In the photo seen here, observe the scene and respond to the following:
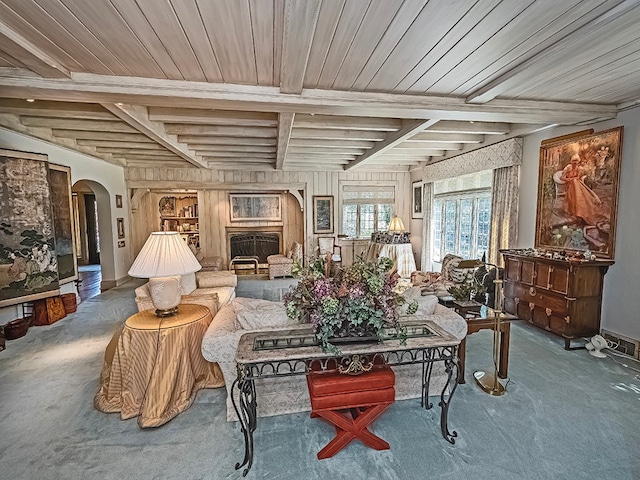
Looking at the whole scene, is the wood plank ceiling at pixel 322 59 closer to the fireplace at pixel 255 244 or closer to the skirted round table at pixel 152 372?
the skirted round table at pixel 152 372

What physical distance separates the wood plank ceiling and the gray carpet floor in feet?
8.19

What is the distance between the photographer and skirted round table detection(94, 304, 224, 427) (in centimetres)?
233

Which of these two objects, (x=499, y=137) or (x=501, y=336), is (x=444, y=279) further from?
(x=499, y=137)

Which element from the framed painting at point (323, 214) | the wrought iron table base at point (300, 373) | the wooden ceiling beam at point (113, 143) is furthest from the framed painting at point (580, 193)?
the wooden ceiling beam at point (113, 143)

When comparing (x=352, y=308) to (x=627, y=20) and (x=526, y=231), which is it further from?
(x=526, y=231)

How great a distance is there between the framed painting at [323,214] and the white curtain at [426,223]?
229cm

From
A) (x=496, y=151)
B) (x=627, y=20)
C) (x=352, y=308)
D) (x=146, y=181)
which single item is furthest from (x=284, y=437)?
(x=146, y=181)

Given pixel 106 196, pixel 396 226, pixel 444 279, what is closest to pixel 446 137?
pixel 444 279

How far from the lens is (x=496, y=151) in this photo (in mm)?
4930

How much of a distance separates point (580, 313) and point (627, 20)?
294 centimetres

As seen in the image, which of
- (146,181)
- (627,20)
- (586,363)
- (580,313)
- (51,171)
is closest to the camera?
(627,20)

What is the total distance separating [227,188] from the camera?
24.9 feet

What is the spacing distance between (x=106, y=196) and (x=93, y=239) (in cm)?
463

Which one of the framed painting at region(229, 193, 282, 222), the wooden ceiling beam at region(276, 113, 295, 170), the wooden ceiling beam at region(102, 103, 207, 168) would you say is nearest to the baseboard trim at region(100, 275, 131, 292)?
the framed painting at region(229, 193, 282, 222)
